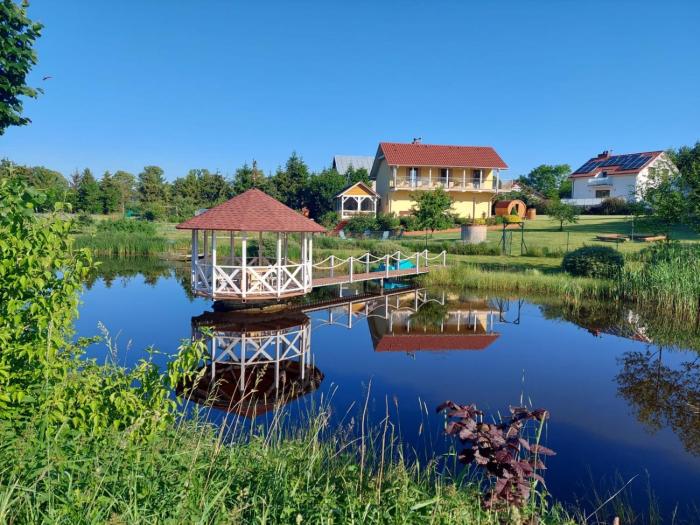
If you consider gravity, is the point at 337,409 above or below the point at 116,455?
below

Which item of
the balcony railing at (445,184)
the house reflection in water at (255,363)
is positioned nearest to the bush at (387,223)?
the balcony railing at (445,184)

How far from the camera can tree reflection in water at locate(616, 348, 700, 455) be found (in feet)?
25.9

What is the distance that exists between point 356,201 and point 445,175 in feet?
27.1

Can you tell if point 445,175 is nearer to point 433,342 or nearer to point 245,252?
point 245,252

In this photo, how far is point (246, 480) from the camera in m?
4.28

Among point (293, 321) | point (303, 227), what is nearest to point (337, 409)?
point (293, 321)

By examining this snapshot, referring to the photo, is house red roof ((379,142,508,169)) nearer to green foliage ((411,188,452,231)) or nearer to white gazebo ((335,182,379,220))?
white gazebo ((335,182,379,220))

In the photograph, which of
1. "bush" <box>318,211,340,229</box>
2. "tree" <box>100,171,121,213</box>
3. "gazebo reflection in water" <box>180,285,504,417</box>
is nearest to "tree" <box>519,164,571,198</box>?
"bush" <box>318,211,340,229</box>

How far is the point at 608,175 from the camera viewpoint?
5228 centimetres

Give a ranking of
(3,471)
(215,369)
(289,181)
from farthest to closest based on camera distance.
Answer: (289,181)
(215,369)
(3,471)

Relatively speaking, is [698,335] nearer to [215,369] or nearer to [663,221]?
[663,221]

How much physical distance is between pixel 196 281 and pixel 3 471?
42.6 ft

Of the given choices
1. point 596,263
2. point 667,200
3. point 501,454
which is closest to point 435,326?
point 596,263

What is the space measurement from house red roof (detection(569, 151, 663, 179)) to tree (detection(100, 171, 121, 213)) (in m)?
51.9
